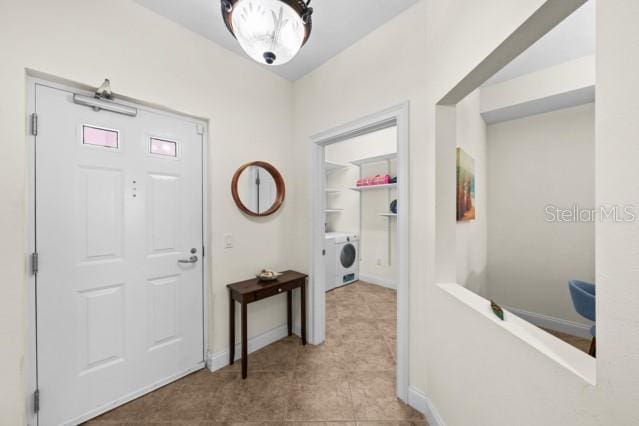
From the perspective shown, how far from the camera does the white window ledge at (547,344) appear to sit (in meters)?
0.69

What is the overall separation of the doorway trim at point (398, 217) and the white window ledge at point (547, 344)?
0.53 metres

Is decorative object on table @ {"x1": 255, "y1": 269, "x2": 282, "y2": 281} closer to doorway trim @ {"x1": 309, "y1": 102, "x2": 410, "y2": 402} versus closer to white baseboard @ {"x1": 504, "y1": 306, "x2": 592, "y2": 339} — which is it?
doorway trim @ {"x1": 309, "y1": 102, "x2": 410, "y2": 402}

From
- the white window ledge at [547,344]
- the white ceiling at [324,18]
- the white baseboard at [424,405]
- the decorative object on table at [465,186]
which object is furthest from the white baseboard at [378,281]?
the white ceiling at [324,18]

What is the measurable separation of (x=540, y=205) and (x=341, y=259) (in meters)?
2.75

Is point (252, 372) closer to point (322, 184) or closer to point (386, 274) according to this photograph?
point (322, 184)

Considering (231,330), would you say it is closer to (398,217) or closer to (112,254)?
(112,254)

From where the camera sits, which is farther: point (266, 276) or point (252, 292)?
point (266, 276)

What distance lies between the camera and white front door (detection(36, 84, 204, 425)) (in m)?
1.40

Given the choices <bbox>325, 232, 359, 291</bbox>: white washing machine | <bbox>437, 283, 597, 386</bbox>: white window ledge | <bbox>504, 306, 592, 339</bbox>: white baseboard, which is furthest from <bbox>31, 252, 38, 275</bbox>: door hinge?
<bbox>504, 306, 592, 339</bbox>: white baseboard

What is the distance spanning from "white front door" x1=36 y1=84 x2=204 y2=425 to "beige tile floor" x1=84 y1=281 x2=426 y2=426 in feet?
0.70

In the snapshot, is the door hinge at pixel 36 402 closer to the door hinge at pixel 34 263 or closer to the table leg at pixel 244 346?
the door hinge at pixel 34 263

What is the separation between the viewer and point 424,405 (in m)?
1.56

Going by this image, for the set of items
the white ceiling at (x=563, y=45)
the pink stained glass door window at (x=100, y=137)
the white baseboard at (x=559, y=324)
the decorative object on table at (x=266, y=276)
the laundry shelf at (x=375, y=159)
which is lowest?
the white baseboard at (x=559, y=324)

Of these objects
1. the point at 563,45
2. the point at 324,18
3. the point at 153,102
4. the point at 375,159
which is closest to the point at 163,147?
the point at 153,102
